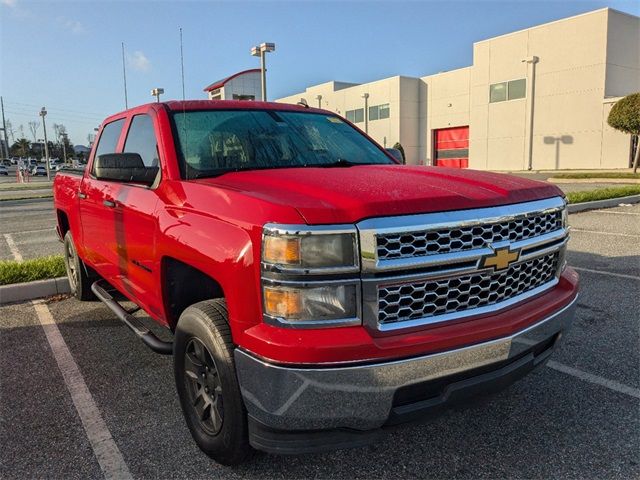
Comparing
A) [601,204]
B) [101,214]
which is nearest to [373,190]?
[101,214]

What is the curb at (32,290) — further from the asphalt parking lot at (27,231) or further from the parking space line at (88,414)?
the asphalt parking lot at (27,231)

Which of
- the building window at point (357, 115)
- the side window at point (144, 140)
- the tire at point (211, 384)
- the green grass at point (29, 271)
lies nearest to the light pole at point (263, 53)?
the green grass at point (29, 271)

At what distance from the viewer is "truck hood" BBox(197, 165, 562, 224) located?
1980mm

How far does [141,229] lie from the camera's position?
3.05 metres

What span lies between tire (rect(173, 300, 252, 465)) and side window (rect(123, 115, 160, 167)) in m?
1.16

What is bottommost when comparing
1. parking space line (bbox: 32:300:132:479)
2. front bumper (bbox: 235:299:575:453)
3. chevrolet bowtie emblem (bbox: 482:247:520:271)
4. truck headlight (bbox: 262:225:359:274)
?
parking space line (bbox: 32:300:132:479)

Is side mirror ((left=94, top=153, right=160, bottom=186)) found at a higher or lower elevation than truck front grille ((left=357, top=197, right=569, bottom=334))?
higher

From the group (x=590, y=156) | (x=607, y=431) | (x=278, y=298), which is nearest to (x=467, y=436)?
(x=607, y=431)

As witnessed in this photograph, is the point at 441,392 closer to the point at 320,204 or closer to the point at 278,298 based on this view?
the point at 278,298

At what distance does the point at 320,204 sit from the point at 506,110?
37.5 m

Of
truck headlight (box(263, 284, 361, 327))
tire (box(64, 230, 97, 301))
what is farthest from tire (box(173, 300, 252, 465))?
tire (box(64, 230, 97, 301))

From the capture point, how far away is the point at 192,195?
2586mm

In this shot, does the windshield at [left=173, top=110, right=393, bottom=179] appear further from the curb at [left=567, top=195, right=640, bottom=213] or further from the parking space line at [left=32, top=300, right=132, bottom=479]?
the curb at [left=567, top=195, right=640, bottom=213]

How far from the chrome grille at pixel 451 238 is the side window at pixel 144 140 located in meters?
1.75
